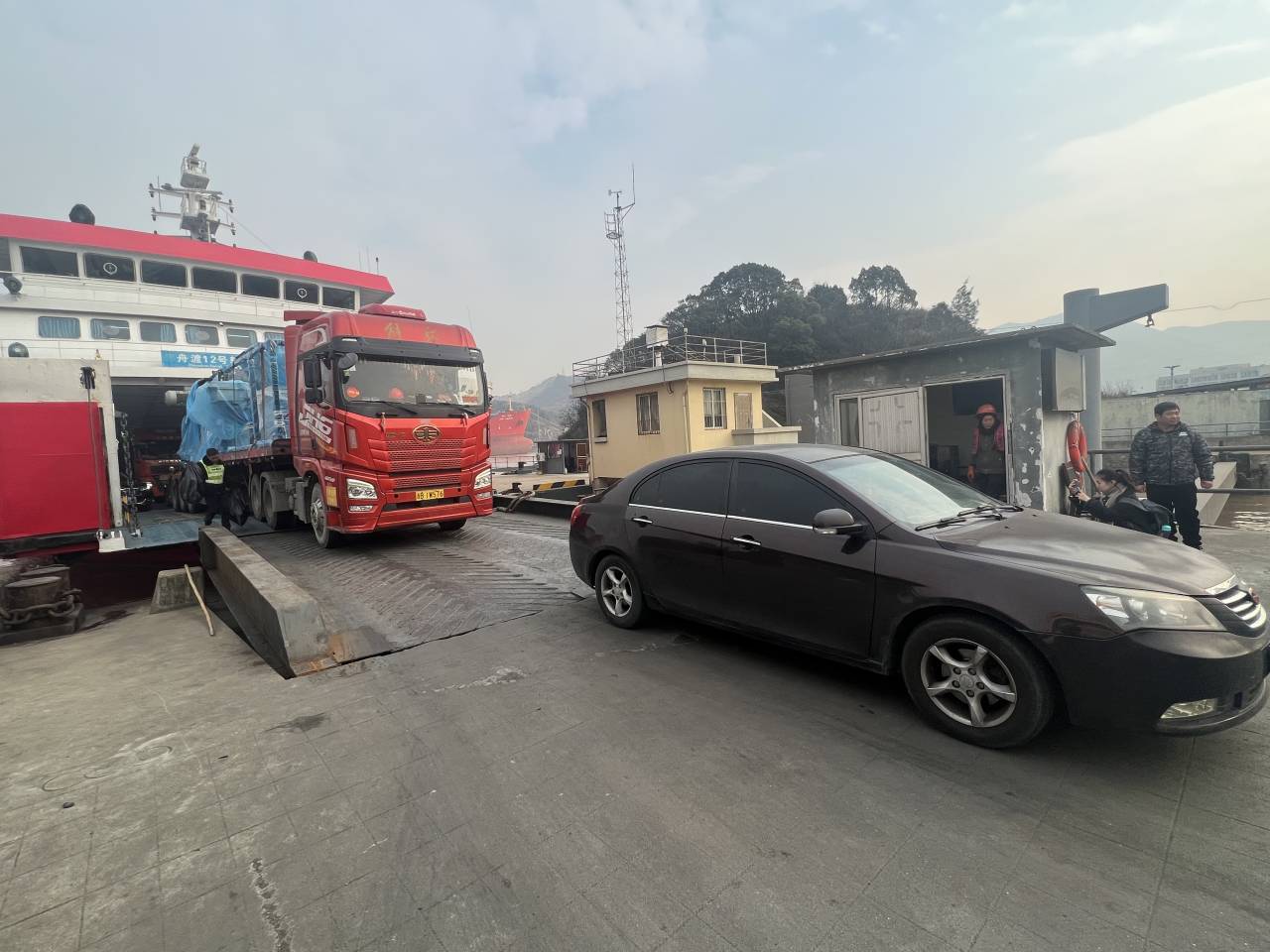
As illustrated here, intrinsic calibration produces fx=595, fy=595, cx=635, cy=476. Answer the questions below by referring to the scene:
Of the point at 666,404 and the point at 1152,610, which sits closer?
the point at 1152,610

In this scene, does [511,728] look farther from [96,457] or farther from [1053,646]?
[96,457]

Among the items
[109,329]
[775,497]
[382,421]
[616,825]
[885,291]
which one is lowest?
[616,825]

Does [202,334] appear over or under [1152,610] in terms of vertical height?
over

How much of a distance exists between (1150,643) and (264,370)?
472 inches

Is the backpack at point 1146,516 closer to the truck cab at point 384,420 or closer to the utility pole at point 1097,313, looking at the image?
the utility pole at point 1097,313

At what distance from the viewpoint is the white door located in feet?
33.5

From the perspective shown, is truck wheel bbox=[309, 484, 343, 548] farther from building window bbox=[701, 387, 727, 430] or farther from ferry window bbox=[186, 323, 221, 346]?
building window bbox=[701, 387, 727, 430]

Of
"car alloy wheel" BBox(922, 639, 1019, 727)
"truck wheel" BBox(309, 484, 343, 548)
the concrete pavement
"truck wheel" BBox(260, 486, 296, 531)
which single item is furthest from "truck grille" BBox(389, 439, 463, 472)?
"car alloy wheel" BBox(922, 639, 1019, 727)

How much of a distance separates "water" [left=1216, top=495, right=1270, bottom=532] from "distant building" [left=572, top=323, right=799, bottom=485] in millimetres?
11289

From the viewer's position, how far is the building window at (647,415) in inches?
822

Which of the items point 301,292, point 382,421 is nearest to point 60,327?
point 301,292

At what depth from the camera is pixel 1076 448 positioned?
948 cm

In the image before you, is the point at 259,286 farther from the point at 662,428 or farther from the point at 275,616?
the point at 275,616

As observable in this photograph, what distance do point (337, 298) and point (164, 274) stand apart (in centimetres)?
500
